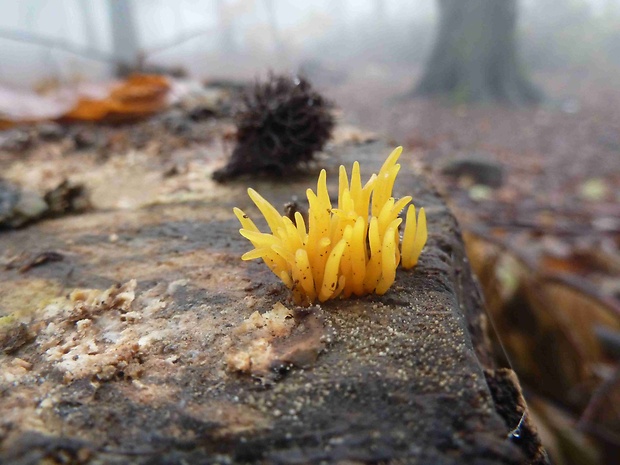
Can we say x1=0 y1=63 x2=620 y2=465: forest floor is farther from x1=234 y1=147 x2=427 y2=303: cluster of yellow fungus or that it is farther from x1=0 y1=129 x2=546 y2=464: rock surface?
x1=234 y1=147 x2=427 y2=303: cluster of yellow fungus

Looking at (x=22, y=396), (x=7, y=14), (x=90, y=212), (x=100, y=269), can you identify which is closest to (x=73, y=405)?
(x=22, y=396)

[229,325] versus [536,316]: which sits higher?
[229,325]

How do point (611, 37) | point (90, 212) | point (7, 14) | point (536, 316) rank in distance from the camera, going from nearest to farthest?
point (90, 212), point (536, 316), point (611, 37), point (7, 14)

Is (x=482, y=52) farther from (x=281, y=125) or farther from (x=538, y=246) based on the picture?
(x=281, y=125)

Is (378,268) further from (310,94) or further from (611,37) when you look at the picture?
(611,37)

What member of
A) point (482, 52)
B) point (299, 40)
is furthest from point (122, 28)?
point (482, 52)

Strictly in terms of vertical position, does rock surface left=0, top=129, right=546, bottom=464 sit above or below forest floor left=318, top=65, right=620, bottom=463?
above

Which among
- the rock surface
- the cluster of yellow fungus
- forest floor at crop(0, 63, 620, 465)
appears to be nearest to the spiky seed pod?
forest floor at crop(0, 63, 620, 465)
